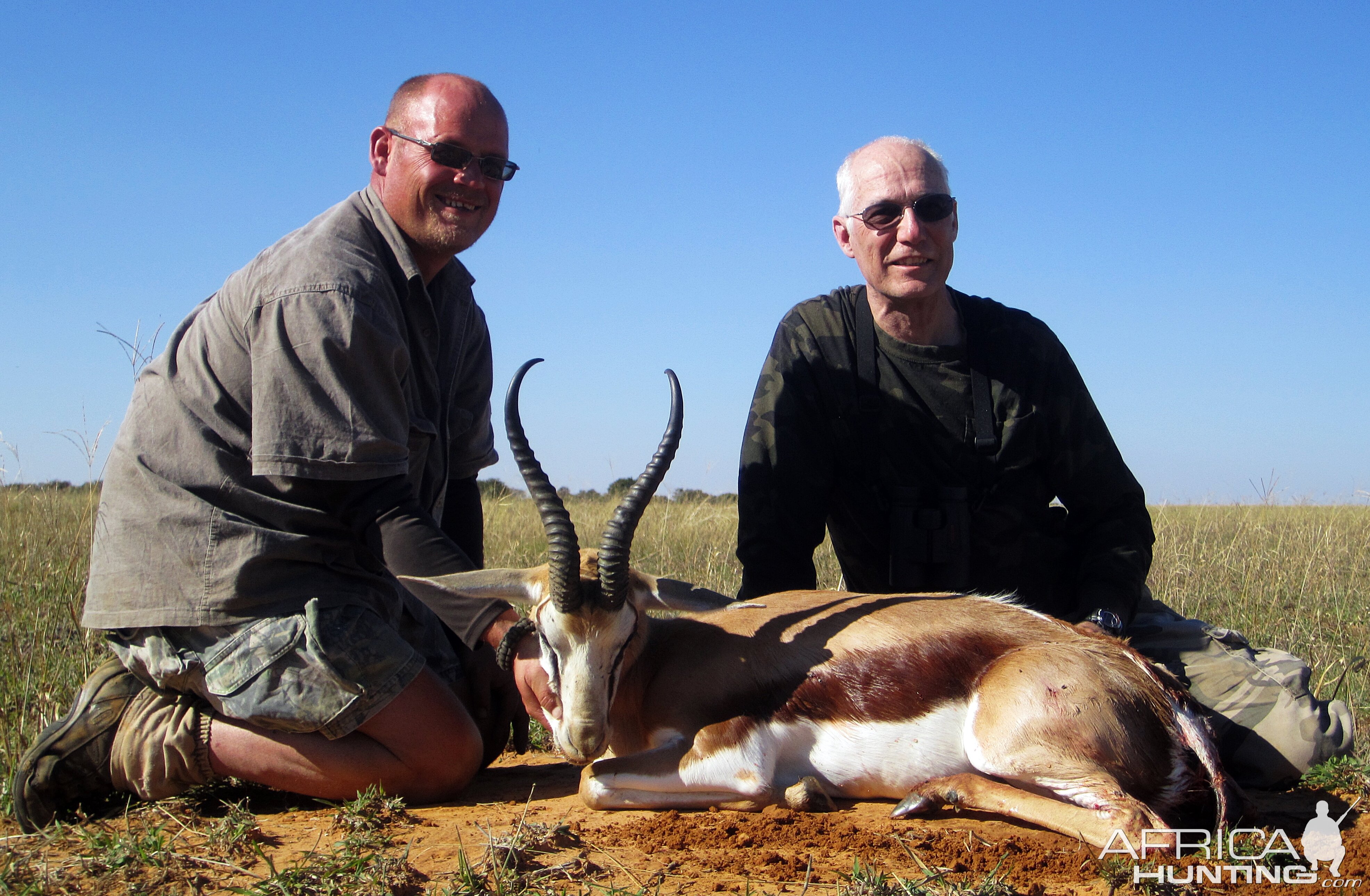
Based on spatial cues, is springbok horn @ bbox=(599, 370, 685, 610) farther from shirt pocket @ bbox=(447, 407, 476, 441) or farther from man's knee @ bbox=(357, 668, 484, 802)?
shirt pocket @ bbox=(447, 407, 476, 441)

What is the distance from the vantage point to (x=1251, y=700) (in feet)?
15.1

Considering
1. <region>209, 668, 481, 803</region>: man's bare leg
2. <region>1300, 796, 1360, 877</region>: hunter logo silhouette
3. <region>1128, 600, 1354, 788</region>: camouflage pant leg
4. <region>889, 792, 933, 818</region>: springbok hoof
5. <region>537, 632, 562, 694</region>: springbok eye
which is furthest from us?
<region>1128, 600, 1354, 788</region>: camouflage pant leg

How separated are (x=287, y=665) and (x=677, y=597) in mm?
1589

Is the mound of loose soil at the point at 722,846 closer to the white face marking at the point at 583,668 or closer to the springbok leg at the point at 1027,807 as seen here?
the springbok leg at the point at 1027,807

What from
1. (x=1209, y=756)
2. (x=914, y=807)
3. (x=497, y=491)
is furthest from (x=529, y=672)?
(x=497, y=491)

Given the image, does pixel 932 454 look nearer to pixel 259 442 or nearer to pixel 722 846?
pixel 722 846

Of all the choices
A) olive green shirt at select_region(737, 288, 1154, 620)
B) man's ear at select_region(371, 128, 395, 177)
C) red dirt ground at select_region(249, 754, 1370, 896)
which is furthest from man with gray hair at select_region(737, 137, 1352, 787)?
man's ear at select_region(371, 128, 395, 177)

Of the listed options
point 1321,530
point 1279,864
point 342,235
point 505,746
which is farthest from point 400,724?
point 1321,530

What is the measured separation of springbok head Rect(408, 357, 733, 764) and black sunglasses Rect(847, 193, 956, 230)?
1.93m

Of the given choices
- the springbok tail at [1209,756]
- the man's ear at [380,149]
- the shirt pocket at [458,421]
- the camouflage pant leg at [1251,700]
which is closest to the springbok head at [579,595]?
the shirt pocket at [458,421]

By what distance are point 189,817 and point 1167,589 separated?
23.4 ft

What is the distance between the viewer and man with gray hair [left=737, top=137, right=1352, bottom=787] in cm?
517

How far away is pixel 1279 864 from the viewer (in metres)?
3.25

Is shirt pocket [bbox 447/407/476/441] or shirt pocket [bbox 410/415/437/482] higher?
shirt pocket [bbox 447/407/476/441]
